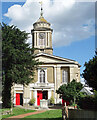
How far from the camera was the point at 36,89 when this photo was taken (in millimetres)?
37375

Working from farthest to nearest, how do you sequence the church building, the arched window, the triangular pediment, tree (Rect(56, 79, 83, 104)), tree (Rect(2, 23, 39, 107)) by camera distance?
the arched window → the triangular pediment → the church building → tree (Rect(56, 79, 83, 104)) → tree (Rect(2, 23, 39, 107))

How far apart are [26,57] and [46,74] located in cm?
1203

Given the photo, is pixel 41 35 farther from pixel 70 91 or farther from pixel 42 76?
pixel 70 91

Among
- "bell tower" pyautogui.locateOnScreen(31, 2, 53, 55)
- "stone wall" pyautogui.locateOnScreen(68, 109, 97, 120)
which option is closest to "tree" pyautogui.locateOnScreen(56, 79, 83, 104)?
"bell tower" pyautogui.locateOnScreen(31, 2, 53, 55)

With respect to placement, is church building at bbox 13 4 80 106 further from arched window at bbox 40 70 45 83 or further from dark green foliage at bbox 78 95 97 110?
dark green foliage at bbox 78 95 97 110

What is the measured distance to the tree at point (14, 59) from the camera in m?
25.1

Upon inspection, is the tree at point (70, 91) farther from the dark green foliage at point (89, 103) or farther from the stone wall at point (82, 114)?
the dark green foliage at point (89, 103)

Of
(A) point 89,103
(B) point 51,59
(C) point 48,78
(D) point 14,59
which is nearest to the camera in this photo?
(A) point 89,103

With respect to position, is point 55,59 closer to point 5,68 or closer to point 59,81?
point 59,81

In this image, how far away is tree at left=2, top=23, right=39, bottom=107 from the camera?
25.1 m

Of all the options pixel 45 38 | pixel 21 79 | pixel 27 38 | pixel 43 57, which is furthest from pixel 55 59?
pixel 21 79

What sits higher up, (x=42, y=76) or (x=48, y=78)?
(x=42, y=76)

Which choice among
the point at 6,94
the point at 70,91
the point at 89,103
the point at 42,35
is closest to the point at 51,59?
the point at 42,35

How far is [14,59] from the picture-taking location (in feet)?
82.7
